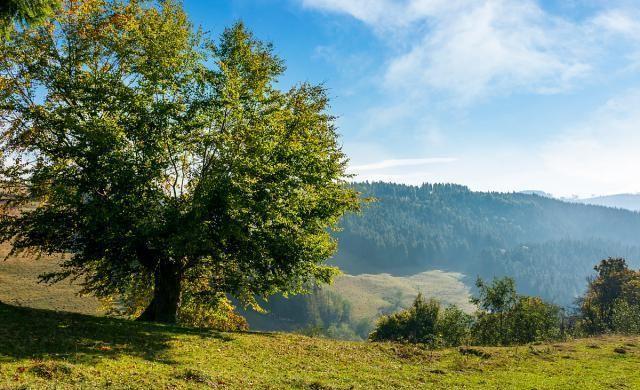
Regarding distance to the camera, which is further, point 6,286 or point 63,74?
point 6,286

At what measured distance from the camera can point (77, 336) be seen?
21.9m

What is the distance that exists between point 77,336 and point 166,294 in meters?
11.0

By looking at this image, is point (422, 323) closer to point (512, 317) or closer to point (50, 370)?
point (512, 317)

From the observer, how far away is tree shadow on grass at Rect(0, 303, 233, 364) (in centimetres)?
1853

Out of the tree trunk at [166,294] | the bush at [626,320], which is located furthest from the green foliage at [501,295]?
the tree trunk at [166,294]

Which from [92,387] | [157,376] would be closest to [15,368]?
[92,387]

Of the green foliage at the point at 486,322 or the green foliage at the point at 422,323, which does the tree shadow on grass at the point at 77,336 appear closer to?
the green foliage at the point at 486,322

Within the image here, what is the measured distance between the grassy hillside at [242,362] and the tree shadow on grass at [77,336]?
1.7 inches

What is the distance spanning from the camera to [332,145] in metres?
35.0

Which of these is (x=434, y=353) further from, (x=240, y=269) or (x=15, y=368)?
(x=15, y=368)

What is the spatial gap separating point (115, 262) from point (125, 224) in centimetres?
700

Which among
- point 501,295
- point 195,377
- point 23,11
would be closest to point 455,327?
point 501,295

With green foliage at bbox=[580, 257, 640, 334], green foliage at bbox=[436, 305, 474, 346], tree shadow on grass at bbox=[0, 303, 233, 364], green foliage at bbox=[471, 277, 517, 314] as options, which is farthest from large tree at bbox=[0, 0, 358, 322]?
green foliage at bbox=[580, 257, 640, 334]

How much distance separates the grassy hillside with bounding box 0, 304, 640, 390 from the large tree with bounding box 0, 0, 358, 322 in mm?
5553
